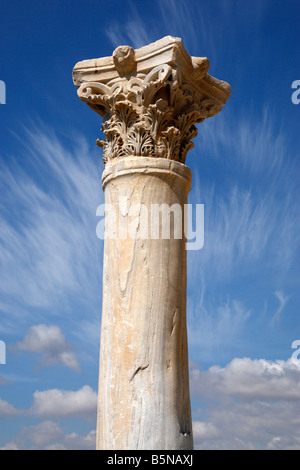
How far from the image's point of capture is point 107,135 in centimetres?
1060

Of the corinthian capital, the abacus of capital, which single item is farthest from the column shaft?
the corinthian capital

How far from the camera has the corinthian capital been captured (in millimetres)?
9922

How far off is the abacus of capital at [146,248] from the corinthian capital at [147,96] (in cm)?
2

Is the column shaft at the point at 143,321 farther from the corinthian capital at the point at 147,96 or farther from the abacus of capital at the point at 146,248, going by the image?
the corinthian capital at the point at 147,96

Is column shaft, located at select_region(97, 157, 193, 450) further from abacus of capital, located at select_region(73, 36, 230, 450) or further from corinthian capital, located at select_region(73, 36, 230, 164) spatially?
corinthian capital, located at select_region(73, 36, 230, 164)

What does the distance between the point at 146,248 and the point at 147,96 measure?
3048 millimetres

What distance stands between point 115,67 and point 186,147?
2.15 metres

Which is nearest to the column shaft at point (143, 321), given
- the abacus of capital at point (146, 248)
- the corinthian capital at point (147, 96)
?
the abacus of capital at point (146, 248)

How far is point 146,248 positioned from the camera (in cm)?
915

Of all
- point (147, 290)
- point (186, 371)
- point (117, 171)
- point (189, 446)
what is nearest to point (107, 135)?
point (117, 171)

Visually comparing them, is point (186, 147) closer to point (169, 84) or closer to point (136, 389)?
point (169, 84)

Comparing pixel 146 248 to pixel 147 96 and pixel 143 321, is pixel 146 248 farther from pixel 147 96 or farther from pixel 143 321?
pixel 147 96

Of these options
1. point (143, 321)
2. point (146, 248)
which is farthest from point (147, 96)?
point (143, 321)
